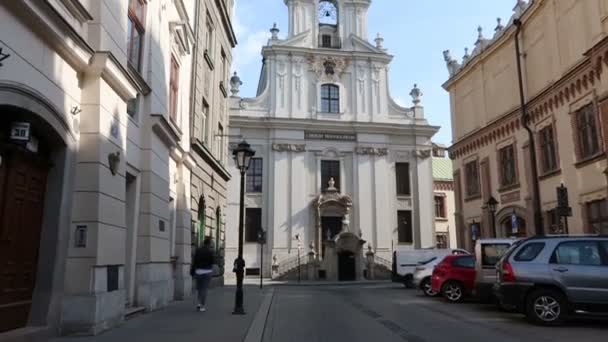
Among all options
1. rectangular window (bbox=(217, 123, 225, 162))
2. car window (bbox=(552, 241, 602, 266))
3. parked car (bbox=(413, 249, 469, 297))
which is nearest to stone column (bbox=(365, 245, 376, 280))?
rectangular window (bbox=(217, 123, 225, 162))

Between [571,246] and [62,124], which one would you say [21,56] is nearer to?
[62,124]

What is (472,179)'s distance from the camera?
100 feet

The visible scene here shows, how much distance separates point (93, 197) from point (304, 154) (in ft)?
112

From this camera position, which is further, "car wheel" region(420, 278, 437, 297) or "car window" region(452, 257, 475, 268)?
"car wheel" region(420, 278, 437, 297)

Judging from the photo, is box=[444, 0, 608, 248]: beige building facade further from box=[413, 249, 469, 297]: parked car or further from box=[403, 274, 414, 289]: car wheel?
box=[413, 249, 469, 297]: parked car

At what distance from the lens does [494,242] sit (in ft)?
50.0

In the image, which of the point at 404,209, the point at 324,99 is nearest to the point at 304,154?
the point at 324,99

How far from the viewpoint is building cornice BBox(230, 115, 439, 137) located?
1684 inches

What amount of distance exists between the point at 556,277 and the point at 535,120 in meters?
15.7

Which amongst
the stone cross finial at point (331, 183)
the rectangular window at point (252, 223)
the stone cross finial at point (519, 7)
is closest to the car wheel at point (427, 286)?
the stone cross finial at point (519, 7)

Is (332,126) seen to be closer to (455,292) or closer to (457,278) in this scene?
(457,278)

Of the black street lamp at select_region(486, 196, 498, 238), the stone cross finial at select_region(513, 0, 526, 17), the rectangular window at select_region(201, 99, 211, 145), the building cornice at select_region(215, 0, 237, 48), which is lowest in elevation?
the black street lamp at select_region(486, 196, 498, 238)

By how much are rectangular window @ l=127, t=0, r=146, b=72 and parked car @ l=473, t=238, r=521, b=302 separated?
435 inches

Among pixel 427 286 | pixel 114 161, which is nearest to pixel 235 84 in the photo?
pixel 427 286
